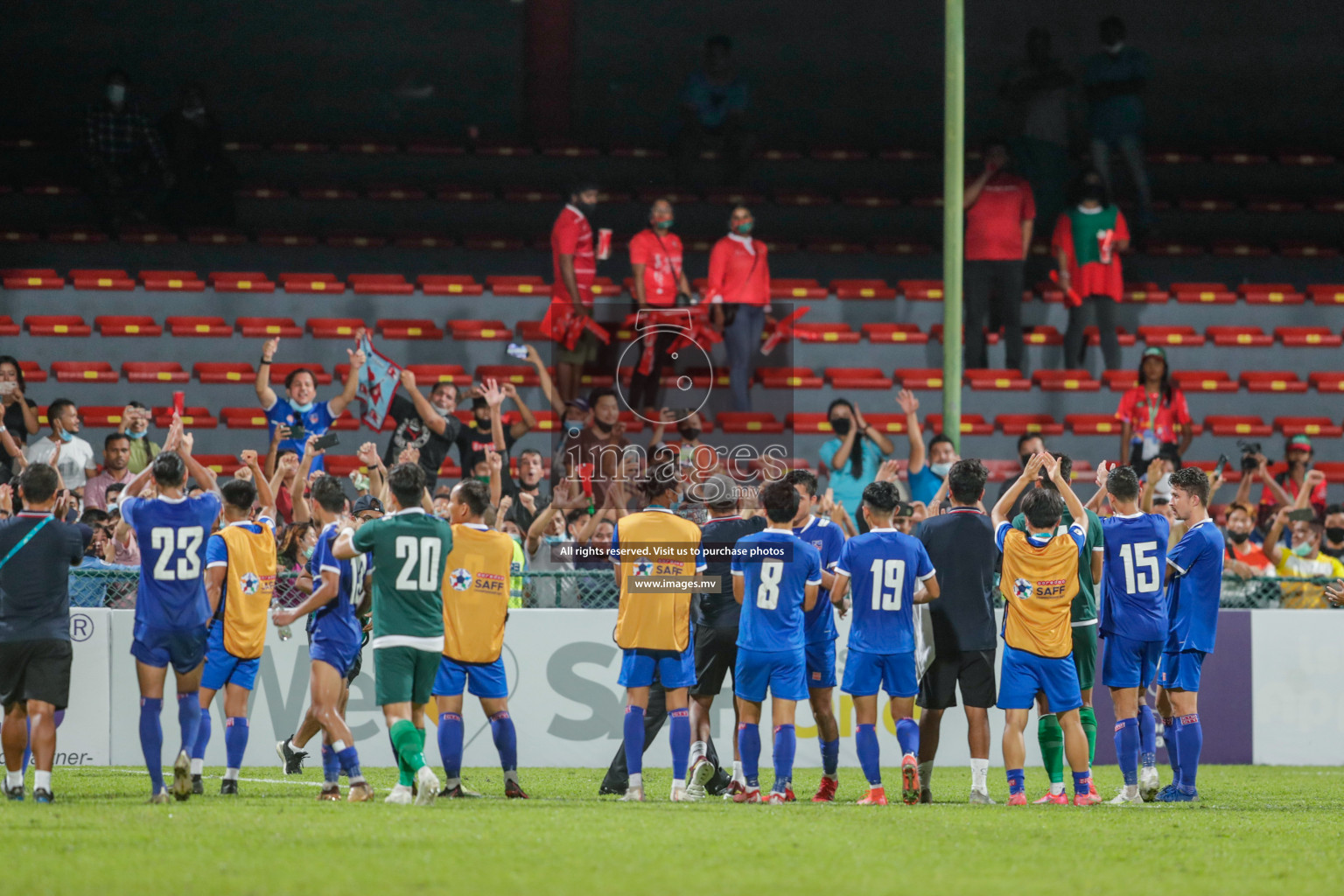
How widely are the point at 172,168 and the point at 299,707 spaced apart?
1059 centimetres

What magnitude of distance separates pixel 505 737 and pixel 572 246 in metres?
7.79

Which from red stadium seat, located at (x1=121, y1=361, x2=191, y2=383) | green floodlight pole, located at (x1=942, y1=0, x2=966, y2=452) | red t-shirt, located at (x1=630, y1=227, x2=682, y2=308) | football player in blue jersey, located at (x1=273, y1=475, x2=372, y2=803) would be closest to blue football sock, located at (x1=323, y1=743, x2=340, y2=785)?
football player in blue jersey, located at (x1=273, y1=475, x2=372, y2=803)

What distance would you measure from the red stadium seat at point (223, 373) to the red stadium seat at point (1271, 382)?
38.1ft

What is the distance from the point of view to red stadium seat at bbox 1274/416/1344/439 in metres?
17.1

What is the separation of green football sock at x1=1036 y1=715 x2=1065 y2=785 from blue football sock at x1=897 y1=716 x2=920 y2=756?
2.60ft

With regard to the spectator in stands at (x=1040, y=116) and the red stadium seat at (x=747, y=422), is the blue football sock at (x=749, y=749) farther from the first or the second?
the spectator in stands at (x=1040, y=116)

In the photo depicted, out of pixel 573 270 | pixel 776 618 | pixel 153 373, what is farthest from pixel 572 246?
pixel 776 618

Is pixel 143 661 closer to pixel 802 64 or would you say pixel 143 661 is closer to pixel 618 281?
pixel 618 281

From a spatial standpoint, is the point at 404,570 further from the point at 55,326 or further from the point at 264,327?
the point at 55,326

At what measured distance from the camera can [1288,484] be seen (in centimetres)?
1492

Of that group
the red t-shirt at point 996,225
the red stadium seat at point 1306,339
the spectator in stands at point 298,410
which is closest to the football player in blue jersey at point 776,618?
the spectator in stands at point 298,410

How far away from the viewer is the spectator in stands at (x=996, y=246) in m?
17.2

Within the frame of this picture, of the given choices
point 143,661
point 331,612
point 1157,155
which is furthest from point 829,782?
point 1157,155

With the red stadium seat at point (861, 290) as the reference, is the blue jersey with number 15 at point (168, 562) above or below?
below
